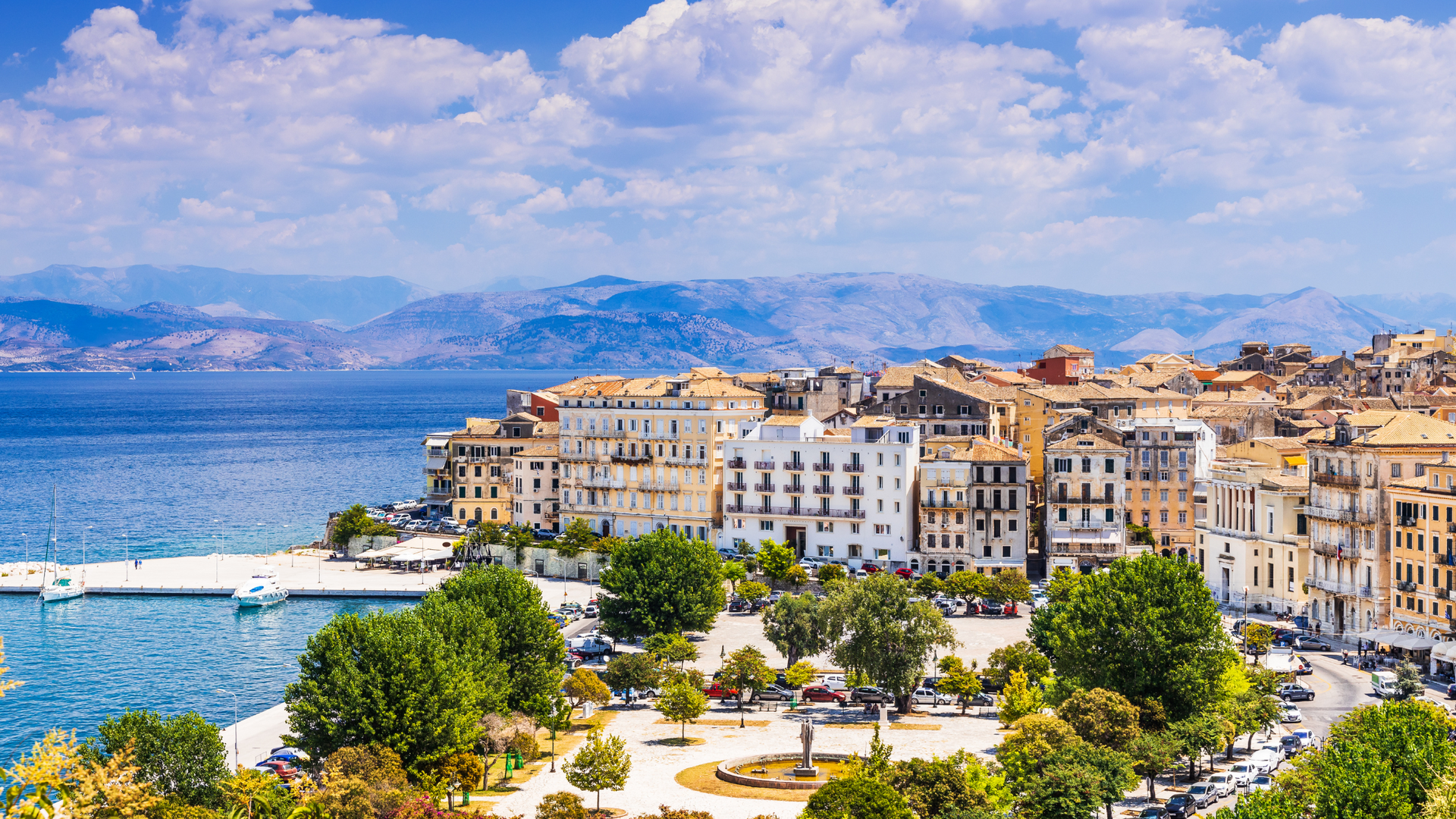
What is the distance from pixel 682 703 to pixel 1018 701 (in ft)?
46.0

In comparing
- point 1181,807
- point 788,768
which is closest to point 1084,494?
point 788,768

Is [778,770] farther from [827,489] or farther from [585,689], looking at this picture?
[827,489]

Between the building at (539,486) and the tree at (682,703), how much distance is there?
5693cm

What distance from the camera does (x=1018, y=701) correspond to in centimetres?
5725

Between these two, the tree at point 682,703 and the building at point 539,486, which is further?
the building at point 539,486

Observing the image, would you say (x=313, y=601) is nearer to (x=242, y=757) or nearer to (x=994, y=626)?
(x=242, y=757)

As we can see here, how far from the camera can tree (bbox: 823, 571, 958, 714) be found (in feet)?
209

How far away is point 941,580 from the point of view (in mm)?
87688

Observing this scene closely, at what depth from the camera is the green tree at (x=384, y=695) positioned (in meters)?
50.2

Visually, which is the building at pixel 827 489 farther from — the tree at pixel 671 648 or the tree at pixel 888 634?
the tree at pixel 888 634

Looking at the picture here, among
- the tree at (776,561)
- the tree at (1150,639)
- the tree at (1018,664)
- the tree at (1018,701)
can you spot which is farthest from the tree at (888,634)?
the tree at (776,561)

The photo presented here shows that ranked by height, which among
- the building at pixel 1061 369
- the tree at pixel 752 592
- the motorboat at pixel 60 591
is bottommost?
the motorboat at pixel 60 591

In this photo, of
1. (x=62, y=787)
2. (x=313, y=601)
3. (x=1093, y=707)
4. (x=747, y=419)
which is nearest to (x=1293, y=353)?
(x=747, y=419)

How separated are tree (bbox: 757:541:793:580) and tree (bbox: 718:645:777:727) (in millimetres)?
27254
